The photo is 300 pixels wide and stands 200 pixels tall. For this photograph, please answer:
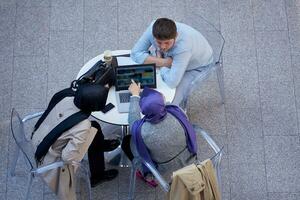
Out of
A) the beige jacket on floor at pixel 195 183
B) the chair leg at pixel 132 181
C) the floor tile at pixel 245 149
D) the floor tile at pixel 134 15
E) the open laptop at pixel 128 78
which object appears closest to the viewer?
the beige jacket on floor at pixel 195 183

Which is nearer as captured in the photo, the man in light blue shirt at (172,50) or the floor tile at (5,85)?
the man in light blue shirt at (172,50)

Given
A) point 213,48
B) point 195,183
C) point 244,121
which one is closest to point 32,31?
point 213,48

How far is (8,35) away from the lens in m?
3.55

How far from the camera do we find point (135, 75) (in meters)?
2.70

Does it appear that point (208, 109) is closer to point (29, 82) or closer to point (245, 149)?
point (245, 149)

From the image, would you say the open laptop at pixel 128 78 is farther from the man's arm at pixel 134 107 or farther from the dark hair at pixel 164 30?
the dark hair at pixel 164 30

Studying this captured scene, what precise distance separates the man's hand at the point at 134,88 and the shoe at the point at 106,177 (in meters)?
0.72

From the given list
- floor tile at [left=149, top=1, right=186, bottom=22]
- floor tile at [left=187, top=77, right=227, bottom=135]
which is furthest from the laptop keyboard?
floor tile at [left=149, top=1, right=186, bottom=22]

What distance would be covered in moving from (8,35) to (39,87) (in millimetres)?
536

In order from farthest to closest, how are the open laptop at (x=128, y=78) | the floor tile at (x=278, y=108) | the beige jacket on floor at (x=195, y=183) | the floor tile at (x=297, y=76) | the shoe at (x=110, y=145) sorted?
the floor tile at (x=297, y=76) → the floor tile at (x=278, y=108) → the shoe at (x=110, y=145) → the open laptop at (x=128, y=78) → the beige jacket on floor at (x=195, y=183)

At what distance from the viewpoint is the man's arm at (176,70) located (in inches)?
108

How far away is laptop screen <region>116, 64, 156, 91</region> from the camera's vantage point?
106 inches

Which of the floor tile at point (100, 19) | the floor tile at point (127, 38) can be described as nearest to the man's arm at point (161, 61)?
the floor tile at point (127, 38)

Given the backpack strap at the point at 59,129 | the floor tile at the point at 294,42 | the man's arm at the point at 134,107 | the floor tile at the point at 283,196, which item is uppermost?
the floor tile at the point at 294,42
